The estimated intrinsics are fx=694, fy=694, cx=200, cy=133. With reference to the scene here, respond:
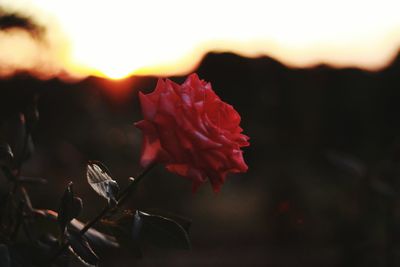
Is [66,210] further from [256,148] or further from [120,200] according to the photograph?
[256,148]

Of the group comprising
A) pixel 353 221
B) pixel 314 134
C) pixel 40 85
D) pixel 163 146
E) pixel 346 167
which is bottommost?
pixel 314 134

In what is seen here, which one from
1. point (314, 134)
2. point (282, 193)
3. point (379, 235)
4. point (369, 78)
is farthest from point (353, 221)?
point (369, 78)

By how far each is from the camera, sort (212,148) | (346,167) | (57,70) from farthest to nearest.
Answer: (57,70), (346,167), (212,148)

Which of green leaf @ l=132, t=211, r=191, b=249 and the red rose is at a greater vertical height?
the red rose

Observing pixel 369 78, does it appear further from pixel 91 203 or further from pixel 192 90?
pixel 192 90

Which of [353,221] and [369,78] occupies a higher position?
[353,221]

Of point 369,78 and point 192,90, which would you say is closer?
point 192,90

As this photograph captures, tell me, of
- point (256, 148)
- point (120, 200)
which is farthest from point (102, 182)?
point (256, 148)
